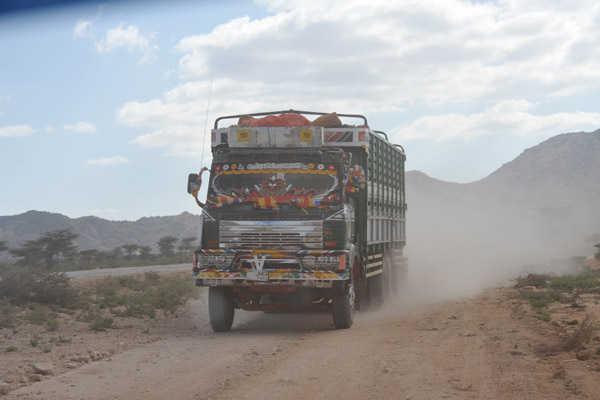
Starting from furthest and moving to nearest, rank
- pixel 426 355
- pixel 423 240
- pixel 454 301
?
pixel 423 240, pixel 454 301, pixel 426 355

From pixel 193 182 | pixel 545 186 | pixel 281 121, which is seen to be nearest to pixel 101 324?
pixel 193 182

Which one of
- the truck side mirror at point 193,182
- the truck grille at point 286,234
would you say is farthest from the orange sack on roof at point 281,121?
the truck grille at point 286,234

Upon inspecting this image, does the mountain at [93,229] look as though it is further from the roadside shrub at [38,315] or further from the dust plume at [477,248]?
the roadside shrub at [38,315]

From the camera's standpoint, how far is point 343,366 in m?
8.94

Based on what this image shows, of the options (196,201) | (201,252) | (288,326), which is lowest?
(288,326)

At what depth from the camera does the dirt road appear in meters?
7.46

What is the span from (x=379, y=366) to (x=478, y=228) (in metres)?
69.2

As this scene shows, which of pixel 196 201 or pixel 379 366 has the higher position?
pixel 196 201

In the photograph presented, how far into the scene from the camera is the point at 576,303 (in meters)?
15.8

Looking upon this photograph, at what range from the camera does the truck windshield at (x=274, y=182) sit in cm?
1238

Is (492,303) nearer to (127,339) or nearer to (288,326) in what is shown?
(288,326)

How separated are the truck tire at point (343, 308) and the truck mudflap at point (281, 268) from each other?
0.70 metres

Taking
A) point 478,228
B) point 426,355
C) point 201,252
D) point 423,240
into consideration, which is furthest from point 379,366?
point 478,228

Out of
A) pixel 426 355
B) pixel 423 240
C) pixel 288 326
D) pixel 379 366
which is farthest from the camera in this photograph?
pixel 423 240
